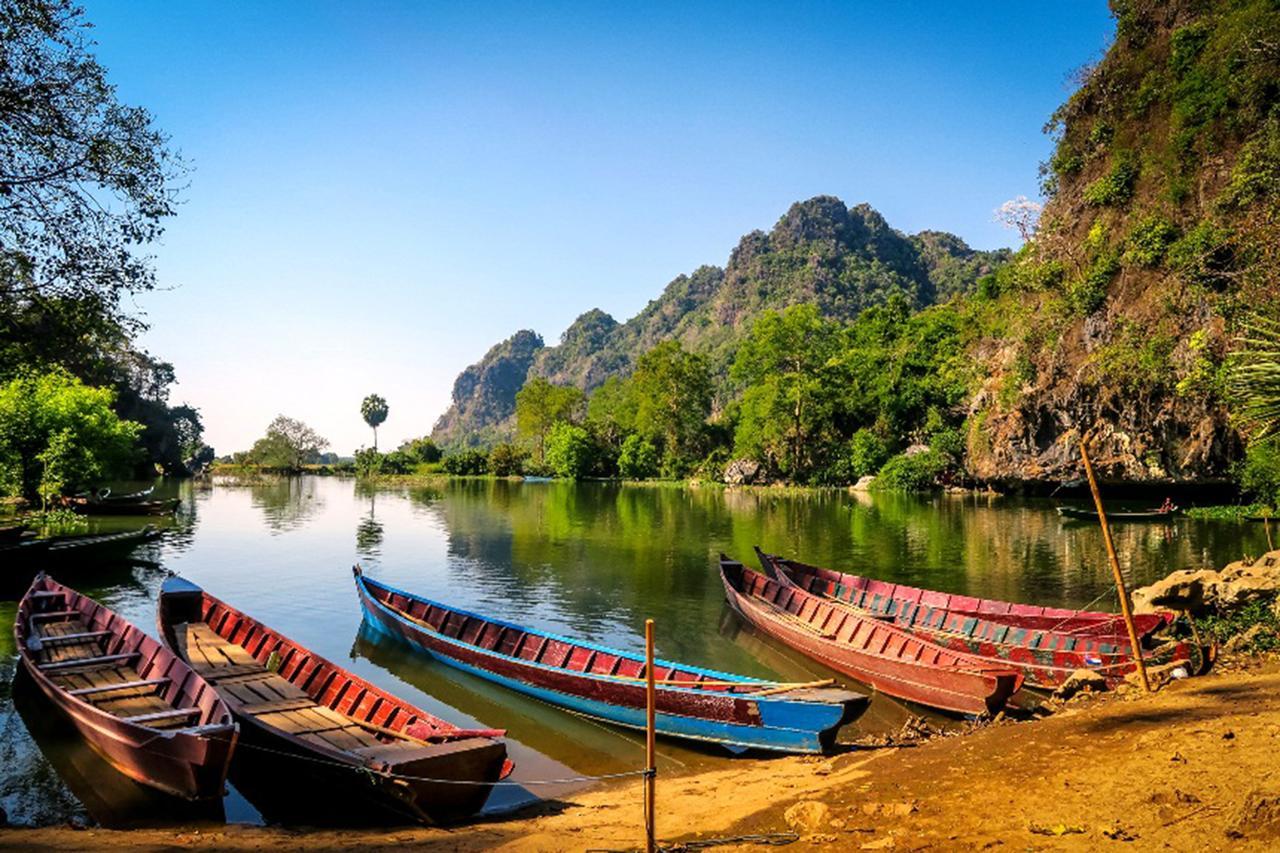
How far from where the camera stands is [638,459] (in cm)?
9850

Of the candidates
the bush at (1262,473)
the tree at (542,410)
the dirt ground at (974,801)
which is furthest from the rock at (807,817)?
the tree at (542,410)

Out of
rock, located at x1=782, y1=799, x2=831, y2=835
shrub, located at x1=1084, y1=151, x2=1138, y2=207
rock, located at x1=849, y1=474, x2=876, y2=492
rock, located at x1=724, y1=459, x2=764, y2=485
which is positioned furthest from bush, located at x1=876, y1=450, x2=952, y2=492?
rock, located at x1=782, y1=799, x2=831, y2=835

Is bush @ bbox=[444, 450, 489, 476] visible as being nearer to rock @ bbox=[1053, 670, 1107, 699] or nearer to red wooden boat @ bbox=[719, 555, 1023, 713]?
red wooden boat @ bbox=[719, 555, 1023, 713]

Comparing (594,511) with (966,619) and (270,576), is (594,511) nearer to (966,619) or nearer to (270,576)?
(270,576)

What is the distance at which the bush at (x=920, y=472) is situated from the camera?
2625 inches

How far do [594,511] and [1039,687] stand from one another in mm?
40511

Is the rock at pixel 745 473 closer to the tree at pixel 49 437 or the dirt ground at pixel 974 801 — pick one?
the tree at pixel 49 437

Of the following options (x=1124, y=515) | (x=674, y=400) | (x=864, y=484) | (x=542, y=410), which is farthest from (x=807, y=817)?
(x=542, y=410)

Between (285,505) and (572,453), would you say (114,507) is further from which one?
(572,453)

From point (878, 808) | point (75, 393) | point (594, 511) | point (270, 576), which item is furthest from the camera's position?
point (594, 511)

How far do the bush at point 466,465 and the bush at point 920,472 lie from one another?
205ft

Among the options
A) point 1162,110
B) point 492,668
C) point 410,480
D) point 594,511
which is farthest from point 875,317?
point 492,668

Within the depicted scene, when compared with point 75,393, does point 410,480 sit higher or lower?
lower

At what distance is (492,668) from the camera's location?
1502 cm
